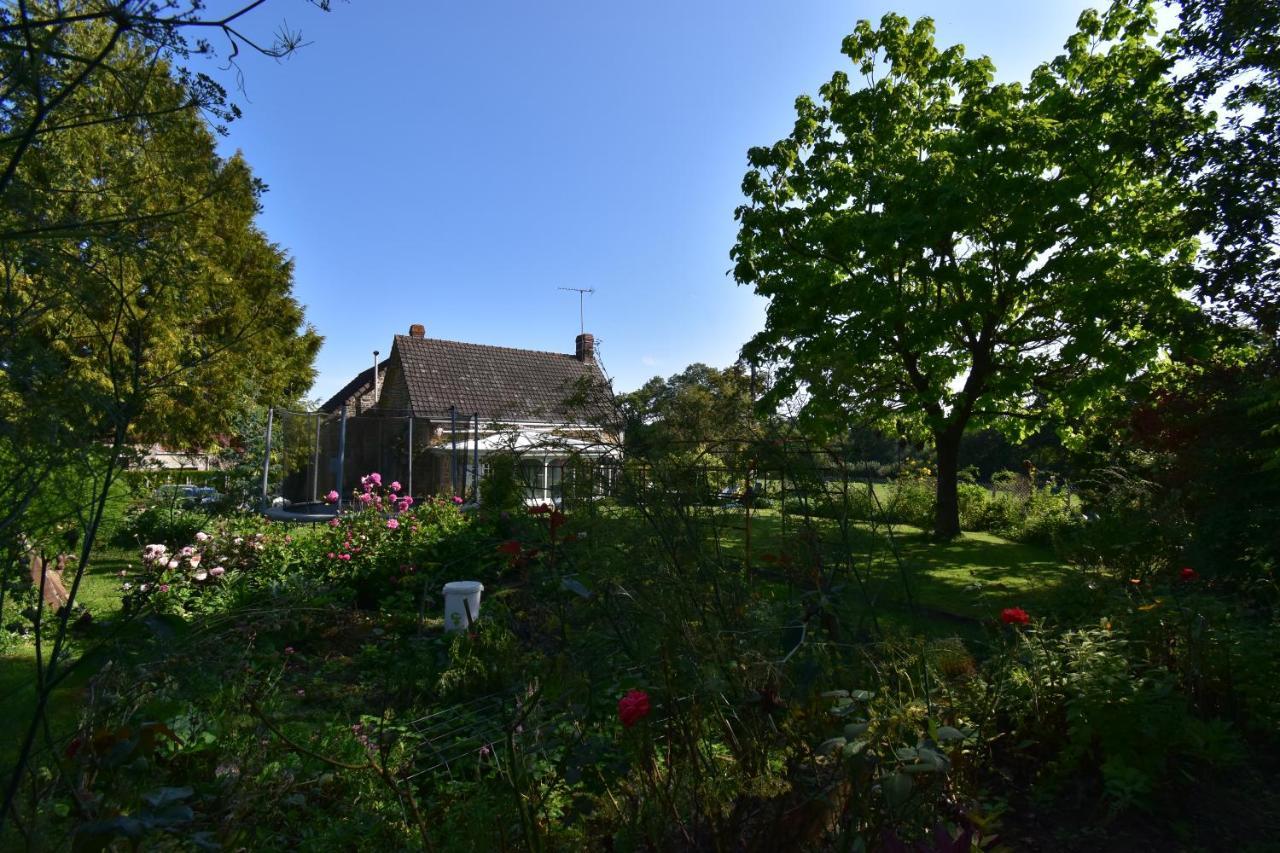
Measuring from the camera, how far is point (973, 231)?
9.82m

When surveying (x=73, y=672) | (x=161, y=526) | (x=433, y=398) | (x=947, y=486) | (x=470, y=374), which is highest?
(x=470, y=374)

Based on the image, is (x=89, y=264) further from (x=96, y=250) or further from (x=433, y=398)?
(x=433, y=398)

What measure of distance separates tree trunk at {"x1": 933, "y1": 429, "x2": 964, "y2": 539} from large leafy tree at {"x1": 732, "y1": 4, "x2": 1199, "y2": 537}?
0.02m

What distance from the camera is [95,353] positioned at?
222 cm

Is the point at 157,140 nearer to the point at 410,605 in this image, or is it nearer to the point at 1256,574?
the point at 410,605

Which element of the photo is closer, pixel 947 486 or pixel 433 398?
pixel 947 486

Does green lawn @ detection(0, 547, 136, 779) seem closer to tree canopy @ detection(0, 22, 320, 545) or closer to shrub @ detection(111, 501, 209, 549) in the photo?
shrub @ detection(111, 501, 209, 549)

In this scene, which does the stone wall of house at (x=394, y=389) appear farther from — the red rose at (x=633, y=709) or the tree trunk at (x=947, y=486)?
the red rose at (x=633, y=709)

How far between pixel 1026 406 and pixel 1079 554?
20.1 feet

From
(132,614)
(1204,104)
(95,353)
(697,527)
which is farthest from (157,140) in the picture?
(1204,104)

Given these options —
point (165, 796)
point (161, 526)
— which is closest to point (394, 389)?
point (161, 526)

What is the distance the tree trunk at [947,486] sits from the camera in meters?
11.0

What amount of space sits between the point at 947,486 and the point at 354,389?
20410mm

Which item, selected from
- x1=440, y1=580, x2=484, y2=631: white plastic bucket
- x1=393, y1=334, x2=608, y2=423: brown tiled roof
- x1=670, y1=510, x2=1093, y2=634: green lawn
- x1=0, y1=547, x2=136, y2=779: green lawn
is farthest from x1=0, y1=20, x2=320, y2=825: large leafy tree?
x1=393, y1=334, x2=608, y2=423: brown tiled roof
